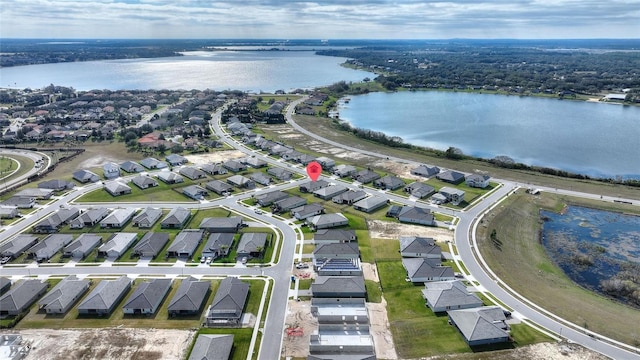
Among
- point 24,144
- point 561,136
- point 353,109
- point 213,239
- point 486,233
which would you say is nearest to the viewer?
point 213,239

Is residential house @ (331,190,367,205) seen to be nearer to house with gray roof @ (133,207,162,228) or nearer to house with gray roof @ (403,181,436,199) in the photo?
house with gray roof @ (403,181,436,199)

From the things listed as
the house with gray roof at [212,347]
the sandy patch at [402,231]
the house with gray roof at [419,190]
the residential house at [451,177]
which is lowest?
the house with gray roof at [212,347]

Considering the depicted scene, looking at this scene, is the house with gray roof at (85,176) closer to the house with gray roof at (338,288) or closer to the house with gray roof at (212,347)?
the house with gray roof at (212,347)

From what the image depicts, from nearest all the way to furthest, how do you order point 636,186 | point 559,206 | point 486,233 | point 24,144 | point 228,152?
point 486,233 < point 559,206 < point 636,186 < point 228,152 < point 24,144

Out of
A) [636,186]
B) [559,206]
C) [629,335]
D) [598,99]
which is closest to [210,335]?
[629,335]

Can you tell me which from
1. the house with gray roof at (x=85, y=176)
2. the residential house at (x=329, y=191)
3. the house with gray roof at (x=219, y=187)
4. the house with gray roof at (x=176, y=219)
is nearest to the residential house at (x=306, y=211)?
the residential house at (x=329, y=191)

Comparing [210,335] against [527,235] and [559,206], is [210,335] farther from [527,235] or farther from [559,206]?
[559,206]

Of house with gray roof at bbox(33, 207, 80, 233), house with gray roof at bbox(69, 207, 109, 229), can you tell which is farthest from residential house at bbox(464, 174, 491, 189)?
house with gray roof at bbox(33, 207, 80, 233)
